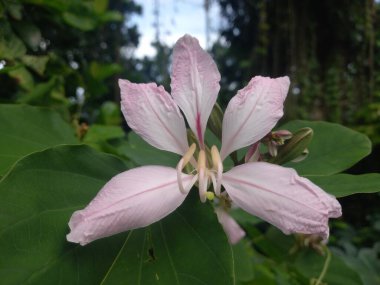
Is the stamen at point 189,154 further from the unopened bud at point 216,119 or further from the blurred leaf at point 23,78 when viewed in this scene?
the blurred leaf at point 23,78

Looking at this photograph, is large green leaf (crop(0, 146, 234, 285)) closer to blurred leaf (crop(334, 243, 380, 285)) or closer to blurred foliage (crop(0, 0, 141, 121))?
blurred foliage (crop(0, 0, 141, 121))

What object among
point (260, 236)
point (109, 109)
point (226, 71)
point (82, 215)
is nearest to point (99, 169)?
point (82, 215)

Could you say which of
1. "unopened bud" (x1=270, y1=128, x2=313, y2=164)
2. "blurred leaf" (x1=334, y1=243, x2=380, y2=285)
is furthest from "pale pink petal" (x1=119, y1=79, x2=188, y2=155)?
"blurred leaf" (x1=334, y1=243, x2=380, y2=285)

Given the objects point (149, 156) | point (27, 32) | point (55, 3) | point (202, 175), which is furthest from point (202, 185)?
point (55, 3)

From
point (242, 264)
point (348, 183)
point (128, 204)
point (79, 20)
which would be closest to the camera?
point (128, 204)

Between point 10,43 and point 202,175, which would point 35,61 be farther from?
point 202,175

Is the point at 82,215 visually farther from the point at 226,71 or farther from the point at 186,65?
the point at 226,71

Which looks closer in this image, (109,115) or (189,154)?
(189,154)
